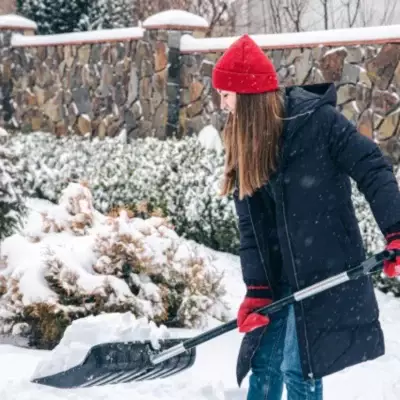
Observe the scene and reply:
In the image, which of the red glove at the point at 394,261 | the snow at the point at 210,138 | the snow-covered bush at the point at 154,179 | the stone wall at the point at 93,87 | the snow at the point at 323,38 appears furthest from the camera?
the stone wall at the point at 93,87

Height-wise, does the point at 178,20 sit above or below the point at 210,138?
above

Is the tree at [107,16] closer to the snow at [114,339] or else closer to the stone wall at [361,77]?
the stone wall at [361,77]

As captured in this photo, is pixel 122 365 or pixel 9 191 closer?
pixel 122 365

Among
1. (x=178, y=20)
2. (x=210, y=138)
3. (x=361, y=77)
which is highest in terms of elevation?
(x=178, y=20)

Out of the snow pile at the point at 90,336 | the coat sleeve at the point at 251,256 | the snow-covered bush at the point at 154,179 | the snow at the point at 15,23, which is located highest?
the snow at the point at 15,23

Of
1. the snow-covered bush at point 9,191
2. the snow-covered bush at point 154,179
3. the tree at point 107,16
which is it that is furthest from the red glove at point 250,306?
the tree at point 107,16

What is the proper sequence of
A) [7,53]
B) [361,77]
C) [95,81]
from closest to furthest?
[361,77] < [95,81] < [7,53]

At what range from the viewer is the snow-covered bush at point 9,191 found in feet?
19.3

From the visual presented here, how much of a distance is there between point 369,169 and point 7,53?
10.8m

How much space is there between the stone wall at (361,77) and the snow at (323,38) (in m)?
0.06

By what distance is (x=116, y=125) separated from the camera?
430 inches

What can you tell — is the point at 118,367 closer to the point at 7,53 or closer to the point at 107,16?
the point at 7,53

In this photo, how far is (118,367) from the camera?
3.80 meters

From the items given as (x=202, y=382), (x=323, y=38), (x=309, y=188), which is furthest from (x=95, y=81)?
(x=309, y=188)
